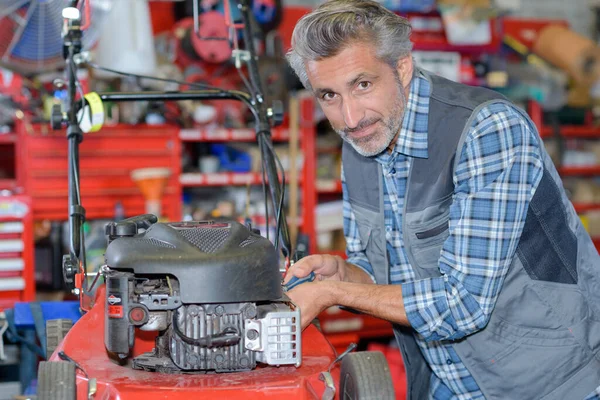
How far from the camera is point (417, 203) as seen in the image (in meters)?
2.04

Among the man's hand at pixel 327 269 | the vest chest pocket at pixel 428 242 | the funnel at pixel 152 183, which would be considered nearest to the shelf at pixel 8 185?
the funnel at pixel 152 183

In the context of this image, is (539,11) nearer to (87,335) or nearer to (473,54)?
(473,54)

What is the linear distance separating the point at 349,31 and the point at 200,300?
27.2 inches

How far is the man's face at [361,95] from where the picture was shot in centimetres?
195

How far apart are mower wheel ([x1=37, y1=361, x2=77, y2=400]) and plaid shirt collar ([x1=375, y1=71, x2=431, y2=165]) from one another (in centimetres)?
89

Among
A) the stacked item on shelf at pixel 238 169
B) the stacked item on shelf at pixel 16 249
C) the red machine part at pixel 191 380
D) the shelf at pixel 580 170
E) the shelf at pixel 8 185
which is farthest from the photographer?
the shelf at pixel 580 170

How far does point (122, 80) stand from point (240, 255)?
362 cm

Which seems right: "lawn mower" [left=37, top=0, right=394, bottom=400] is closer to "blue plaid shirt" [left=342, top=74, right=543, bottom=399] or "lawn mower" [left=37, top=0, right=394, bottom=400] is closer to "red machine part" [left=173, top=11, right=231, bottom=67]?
"blue plaid shirt" [left=342, top=74, right=543, bottom=399]

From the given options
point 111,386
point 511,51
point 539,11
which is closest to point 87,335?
point 111,386

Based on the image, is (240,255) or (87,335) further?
(87,335)

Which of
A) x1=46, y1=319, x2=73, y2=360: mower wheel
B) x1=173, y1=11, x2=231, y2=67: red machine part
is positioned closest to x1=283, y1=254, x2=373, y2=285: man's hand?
x1=46, y1=319, x2=73, y2=360: mower wheel

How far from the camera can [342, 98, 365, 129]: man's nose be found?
1.97 metres

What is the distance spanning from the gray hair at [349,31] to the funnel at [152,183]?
288 cm

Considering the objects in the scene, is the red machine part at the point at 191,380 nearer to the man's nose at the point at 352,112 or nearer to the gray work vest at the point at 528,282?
the gray work vest at the point at 528,282
